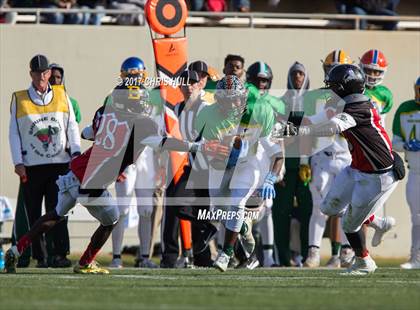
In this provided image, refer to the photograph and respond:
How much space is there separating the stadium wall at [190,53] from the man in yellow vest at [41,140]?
8.77 ft

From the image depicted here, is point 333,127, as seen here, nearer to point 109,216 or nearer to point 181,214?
point 109,216

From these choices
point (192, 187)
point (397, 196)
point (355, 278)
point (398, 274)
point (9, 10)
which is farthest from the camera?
point (397, 196)

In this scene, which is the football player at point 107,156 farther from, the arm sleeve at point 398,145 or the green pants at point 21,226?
the arm sleeve at point 398,145

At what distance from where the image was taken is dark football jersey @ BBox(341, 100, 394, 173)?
10703mm

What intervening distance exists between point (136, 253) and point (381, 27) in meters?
4.78

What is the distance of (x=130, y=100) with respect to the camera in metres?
10.9

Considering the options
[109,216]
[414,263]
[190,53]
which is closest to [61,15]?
[190,53]

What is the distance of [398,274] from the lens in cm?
1130

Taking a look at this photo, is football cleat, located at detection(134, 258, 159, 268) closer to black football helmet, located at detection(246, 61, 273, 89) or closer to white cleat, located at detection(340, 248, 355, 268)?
white cleat, located at detection(340, 248, 355, 268)

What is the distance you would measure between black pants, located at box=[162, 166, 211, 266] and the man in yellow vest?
3.56 feet

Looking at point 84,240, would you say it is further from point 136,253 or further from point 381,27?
point 381,27

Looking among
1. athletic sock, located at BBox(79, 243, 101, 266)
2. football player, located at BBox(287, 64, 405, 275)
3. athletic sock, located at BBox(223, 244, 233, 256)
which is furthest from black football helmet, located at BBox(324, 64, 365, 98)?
athletic sock, located at BBox(79, 243, 101, 266)

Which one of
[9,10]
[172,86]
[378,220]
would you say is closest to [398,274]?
[378,220]

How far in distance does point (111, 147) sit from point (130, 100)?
0.44 meters
